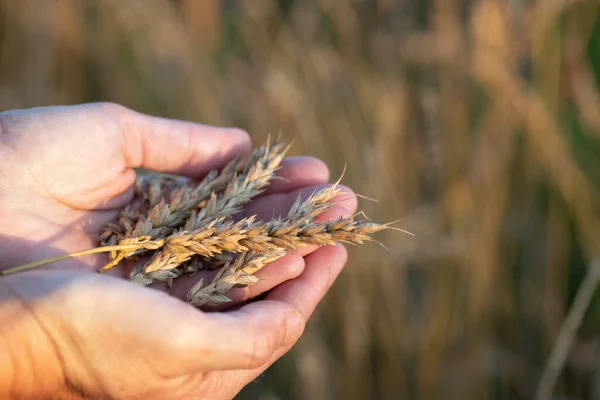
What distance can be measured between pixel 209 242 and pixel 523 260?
1.57m

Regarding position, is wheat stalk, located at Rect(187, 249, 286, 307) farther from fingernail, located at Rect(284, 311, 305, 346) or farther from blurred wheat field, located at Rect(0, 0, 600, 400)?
blurred wheat field, located at Rect(0, 0, 600, 400)

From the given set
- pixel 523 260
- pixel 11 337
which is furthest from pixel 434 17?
pixel 11 337

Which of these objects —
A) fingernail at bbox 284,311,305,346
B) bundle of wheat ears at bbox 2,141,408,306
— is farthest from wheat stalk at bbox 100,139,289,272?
fingernail at bbox 284,311,305,346

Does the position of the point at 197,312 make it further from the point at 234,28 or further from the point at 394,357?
the point at 234,28

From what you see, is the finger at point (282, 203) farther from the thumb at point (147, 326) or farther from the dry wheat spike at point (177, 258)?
the thumb at point (147, 326)

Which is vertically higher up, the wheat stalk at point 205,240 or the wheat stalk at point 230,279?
the wheat stalk at point 205,240

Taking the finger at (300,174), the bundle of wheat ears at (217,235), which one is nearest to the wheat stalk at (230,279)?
the bundle of wheat ears at (217,235)

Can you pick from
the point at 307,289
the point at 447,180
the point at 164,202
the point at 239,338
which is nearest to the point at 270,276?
the point at 307,289

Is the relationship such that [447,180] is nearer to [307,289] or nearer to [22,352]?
[307,289]

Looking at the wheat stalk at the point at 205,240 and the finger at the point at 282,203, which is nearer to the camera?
the wheat stalk at the point at 205,240

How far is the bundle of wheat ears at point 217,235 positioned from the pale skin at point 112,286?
59mm

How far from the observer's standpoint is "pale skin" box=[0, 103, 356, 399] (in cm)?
105

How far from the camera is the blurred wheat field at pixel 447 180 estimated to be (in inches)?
83.6

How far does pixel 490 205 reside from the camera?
7.07 feet
